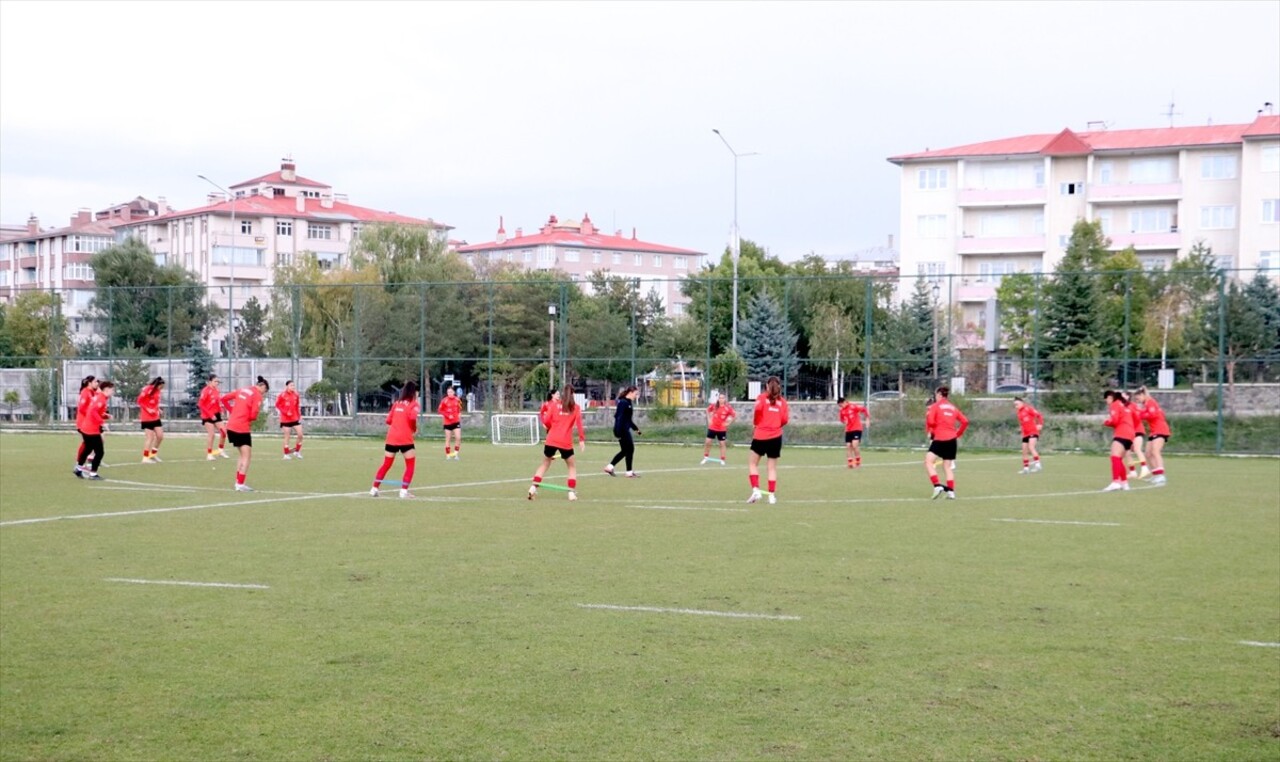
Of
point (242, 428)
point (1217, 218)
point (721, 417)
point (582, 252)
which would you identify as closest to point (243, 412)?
point (242, 428)

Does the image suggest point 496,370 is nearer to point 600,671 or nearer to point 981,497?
point 981,497

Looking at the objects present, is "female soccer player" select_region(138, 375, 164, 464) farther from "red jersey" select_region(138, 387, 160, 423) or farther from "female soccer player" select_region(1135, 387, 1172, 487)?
"female soccer player" select_region(1135, 387, 1172, 487)

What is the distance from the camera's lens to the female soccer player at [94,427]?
2380 centimetres

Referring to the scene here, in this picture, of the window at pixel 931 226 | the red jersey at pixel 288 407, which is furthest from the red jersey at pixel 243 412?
the window at pixel 931 226

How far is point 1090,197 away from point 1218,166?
748 centimetres

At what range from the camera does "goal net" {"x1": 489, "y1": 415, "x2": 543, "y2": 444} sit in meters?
41.5

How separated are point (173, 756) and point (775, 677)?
11.7ft

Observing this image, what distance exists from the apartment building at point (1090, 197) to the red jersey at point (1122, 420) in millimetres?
52360

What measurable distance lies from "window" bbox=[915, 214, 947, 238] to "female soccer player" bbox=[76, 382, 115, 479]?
69367 millimetres

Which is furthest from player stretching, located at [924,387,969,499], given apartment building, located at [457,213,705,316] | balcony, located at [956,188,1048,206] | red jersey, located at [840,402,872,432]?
apartment building, located at [457,213,705,316]

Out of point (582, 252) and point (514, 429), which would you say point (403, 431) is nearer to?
point (514, 429)

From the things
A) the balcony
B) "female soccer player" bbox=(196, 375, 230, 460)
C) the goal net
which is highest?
the balcony

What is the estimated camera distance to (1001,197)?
3317 inches

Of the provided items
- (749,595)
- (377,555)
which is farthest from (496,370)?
(749,595)
